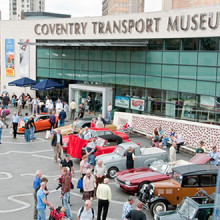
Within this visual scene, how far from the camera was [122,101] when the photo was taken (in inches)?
1216

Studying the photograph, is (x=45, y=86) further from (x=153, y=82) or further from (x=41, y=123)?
(x=153, y=82)

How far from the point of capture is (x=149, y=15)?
27.2 metres

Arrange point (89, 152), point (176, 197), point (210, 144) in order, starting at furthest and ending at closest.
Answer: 1. point (210, 144)
2. point (89, 152)
3. point (176, 197)

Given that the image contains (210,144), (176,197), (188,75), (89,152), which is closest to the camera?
(176,197)

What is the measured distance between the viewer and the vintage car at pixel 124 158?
51.0 ft

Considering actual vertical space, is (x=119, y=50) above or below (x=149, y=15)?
below

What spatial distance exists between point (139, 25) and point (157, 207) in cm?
1877

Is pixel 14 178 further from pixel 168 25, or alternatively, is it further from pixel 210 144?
pixel 168 25

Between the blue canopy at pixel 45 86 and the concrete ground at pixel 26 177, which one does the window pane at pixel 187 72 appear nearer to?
the concrete ground at pixel 26 177

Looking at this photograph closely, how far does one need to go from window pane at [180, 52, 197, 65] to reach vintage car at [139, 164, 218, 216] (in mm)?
13851

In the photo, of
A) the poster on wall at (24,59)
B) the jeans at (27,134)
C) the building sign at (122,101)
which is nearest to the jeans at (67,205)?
the jeans at (27,134)

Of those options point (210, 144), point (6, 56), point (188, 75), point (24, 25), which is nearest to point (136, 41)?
point (188, 75)

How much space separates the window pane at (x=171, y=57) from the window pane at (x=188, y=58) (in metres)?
0.45

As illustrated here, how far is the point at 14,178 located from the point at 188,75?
49.2 feet
